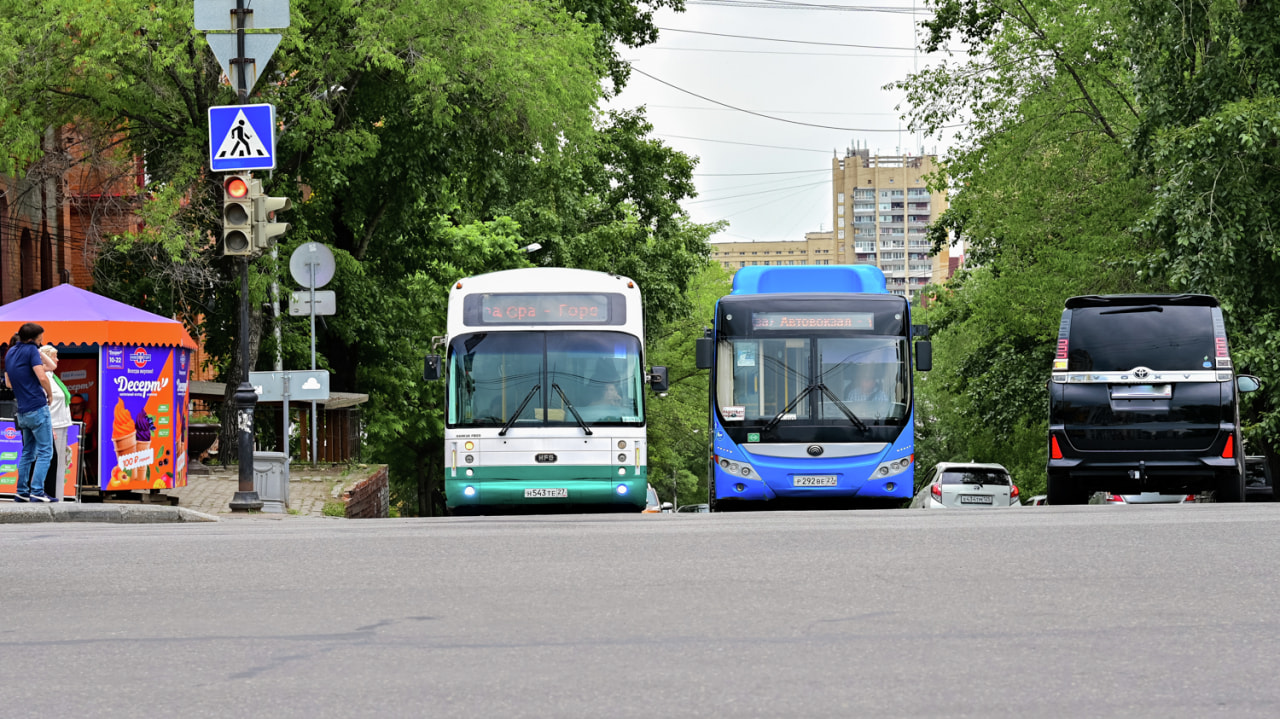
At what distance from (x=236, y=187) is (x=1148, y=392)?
32.6 feet

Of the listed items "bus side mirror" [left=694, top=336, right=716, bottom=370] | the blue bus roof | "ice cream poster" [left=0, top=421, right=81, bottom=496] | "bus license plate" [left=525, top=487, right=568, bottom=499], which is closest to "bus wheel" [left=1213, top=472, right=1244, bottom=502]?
the blue bus roof

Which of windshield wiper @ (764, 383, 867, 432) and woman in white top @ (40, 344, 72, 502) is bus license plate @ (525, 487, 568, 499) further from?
woman in white top @ (40, 344, 72, 502)

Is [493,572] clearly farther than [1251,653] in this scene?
Yes

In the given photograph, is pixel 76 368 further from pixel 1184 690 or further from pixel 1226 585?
pixel 1184 690

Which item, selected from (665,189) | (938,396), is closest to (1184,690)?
(665,189)

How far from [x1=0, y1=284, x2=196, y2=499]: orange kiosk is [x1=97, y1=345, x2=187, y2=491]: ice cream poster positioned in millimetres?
11

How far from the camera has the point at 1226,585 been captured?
28.0 ft

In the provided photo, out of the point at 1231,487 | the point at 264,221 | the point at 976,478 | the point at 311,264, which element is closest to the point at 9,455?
the point at 264,221

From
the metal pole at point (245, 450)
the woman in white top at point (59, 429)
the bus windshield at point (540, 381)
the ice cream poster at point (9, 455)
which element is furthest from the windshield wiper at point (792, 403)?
the ice cream poster at point (9, 455)

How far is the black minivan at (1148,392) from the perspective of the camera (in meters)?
17.0

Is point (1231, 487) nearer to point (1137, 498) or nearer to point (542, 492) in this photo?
point (542, 492)

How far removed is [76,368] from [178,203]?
575cm

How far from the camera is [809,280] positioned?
2089 centimetres

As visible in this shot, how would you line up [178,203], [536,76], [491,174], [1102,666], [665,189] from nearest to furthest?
1. [1102,666]
2. [178,203]
3. [536,76]
4. [491,174]
5. [665,189]
